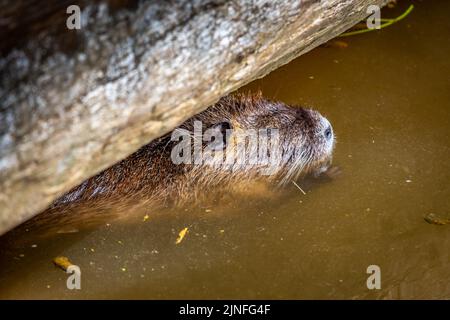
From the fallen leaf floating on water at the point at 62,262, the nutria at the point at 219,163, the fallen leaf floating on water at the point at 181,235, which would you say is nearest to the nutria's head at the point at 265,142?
the nutria at the point at 219,163

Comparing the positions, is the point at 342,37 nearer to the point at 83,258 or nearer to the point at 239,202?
the point at 239,202

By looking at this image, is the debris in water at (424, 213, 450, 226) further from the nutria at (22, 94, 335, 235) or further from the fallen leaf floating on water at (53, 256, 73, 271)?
the fallen leaf floating on water at (53, 256, 73, 271)

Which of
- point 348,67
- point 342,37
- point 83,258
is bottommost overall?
point 83,258

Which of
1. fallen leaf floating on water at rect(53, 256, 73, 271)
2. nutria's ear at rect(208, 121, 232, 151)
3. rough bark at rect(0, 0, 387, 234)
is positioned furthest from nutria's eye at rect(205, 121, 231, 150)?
fallen leaf floating on water at rect(53, 256, 73, 271)

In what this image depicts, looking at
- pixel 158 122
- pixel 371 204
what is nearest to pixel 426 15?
pixel 371 204

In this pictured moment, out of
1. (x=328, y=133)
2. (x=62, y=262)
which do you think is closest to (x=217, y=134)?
(x=328, y=133)

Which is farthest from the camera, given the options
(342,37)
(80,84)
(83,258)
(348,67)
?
(342,37)

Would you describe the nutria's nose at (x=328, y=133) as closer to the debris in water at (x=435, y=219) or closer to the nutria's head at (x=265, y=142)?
the nutria's head at (x=265, y=142)
